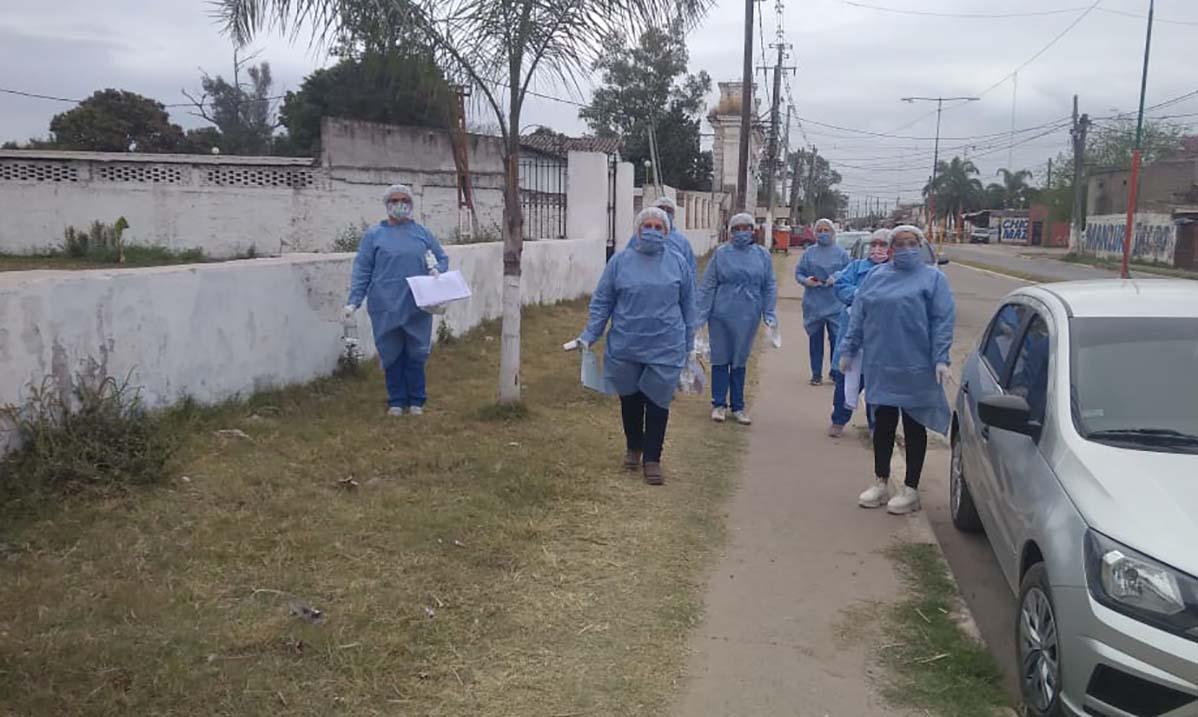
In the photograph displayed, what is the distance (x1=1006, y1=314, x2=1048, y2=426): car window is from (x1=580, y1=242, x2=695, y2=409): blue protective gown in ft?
6.66

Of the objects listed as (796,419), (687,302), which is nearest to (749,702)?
(687,302)

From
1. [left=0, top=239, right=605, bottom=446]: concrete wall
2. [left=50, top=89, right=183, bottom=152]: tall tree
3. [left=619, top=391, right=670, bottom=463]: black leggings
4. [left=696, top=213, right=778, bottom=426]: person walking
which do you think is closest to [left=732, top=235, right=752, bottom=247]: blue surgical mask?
[left=696, top=213, right=778, bottom=426]: person walking

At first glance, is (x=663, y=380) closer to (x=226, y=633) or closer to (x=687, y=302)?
(x=687, y=302)

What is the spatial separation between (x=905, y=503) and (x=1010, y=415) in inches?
80.4

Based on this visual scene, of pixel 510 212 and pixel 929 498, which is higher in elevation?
pixel 510 212

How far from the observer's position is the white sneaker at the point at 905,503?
5.93m

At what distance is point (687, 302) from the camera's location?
6344 mm

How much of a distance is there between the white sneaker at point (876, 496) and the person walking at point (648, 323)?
1.23 m

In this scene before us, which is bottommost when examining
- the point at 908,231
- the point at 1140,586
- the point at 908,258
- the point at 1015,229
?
the point at 1015,229

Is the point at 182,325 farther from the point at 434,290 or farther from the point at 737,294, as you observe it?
the point at 737,294

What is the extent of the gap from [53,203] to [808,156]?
267 ft

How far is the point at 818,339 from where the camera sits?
9648 mm

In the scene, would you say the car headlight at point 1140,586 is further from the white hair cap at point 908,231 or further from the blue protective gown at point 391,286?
the blue protective gown at point 391,286

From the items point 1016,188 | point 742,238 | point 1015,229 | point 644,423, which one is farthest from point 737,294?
point 1016,188
